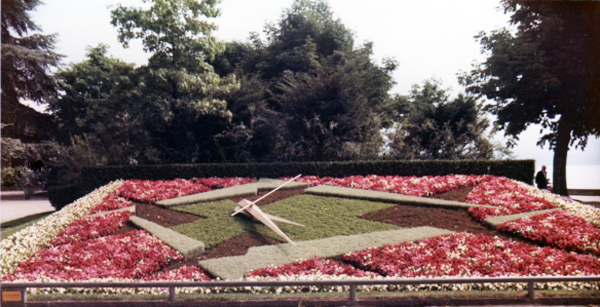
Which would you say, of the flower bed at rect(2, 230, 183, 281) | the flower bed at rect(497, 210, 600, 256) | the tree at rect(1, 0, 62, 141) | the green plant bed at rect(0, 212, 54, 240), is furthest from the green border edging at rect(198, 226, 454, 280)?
the tree at rect(1, 0, 62, 141)

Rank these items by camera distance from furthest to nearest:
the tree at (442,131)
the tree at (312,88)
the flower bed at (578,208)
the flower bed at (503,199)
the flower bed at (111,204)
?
the tree at (442,131)
the tree at (312,88)
the flower bed at (111,204)
the flower bed at (503,199)
the flower bed at (578,208)

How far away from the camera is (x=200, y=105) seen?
1543 centimetres

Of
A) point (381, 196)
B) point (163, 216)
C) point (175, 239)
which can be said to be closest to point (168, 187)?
point (163, 216)

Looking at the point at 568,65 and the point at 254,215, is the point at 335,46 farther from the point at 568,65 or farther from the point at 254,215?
the point at 254,215

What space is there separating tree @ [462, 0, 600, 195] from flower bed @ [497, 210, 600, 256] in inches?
177

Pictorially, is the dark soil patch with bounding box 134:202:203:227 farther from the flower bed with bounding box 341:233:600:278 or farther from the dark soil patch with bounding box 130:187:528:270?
the flower bed with bounding box 341:233:600:278

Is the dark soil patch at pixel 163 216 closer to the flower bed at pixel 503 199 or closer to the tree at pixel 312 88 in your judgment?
the tree at pixel 312 88

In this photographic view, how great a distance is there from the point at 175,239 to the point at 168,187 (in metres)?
4.52

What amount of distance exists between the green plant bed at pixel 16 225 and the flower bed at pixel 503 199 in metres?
12.4

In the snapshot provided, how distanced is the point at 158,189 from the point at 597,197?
17.2 m

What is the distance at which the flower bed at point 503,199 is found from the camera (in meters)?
9.24

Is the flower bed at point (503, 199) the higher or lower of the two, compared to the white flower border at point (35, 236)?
higher

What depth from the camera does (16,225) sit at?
37.9ft

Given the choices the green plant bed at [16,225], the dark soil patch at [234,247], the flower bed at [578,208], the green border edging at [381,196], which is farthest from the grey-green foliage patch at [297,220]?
the flower bed at [578,208]
